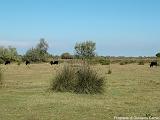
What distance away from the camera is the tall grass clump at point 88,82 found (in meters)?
26.5

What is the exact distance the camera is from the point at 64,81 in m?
27.5

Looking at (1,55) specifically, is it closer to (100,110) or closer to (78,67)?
(78,67)

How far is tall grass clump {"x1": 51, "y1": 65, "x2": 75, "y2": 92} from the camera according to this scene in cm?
2728

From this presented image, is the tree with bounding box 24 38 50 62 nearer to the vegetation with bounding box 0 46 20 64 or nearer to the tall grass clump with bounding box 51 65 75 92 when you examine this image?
the vegetation with bounding box 0 46 20 64

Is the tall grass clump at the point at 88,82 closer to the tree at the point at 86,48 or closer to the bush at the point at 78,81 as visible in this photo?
the bush at the point at 78,81

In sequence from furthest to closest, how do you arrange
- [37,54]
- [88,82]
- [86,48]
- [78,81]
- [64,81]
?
[37,54] → [86,48] → [64,81] → [78,81] → [88,82]

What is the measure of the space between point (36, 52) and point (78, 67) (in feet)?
330

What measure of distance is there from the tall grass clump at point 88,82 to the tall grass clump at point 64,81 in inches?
17.5

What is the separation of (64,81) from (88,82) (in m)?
1.63

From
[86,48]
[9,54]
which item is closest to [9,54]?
[9,54]

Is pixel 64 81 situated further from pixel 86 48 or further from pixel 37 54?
pixel 37 54

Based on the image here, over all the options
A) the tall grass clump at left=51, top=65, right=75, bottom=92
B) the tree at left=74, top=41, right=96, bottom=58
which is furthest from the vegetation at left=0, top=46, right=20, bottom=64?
the tall grass clump at left=51, top=65, right=75, bottom=92

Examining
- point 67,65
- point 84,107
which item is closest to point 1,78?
point 67,65

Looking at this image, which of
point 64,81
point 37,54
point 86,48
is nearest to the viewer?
point 64,81
